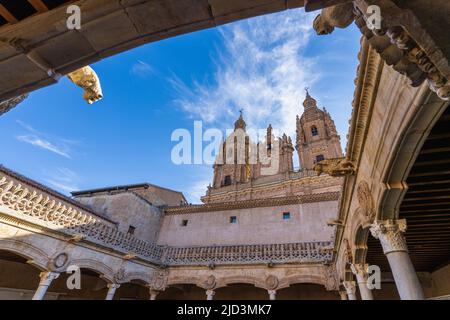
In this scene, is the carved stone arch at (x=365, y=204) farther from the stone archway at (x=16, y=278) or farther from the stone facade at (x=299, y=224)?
the stone archway at (x=16, y=278)

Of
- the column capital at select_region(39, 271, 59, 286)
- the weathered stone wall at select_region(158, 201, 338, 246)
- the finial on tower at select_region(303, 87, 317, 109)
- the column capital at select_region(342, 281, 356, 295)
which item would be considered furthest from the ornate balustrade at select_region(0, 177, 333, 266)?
the finial on tower at select_region(303, 87, 317, 109)

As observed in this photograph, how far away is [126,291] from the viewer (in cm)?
1570

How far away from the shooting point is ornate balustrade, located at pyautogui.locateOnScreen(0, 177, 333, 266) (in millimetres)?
7672

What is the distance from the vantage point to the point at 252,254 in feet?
43.7

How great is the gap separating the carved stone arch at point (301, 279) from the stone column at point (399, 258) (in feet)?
28.0

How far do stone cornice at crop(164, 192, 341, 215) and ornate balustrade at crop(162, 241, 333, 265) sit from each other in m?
3.84

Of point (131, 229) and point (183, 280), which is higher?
point (131, 229)

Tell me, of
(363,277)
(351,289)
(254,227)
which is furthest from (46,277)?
(351,289)

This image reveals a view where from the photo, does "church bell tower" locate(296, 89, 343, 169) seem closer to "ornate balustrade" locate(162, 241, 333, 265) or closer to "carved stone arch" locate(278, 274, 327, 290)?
"ornate balustrade" locate(162, 241, 333, 265)

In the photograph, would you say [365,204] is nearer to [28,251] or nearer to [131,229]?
[28,251]

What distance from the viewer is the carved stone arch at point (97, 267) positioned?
9.55m

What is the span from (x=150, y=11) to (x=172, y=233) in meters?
18.3

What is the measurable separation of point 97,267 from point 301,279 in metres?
10.00

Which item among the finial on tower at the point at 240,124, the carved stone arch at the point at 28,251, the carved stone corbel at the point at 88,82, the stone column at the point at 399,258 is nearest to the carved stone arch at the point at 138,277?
the carved stone arch at the point at 28,251
